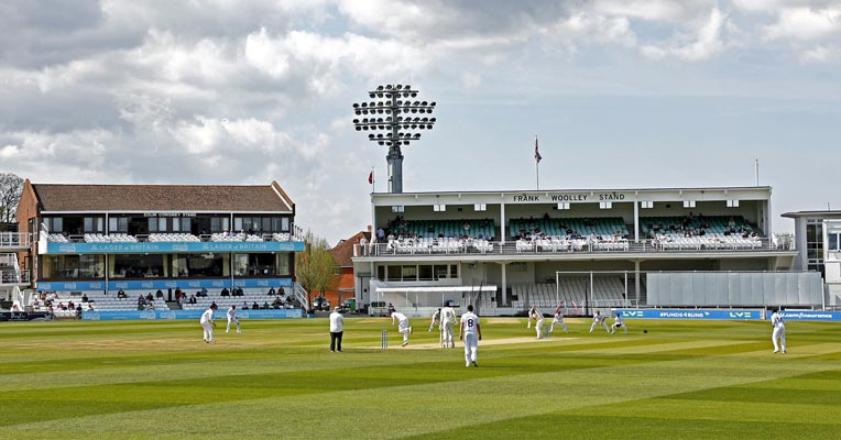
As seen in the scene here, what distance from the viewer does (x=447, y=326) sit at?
123 ft

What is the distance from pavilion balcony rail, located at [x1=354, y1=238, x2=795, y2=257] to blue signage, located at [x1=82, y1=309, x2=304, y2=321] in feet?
29.4

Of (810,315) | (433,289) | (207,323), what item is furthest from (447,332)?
(433,289)

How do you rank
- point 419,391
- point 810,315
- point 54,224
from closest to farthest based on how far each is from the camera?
point 419,391 < point 810,315 < point 54,224

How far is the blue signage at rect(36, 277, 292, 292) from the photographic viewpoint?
8406 cm

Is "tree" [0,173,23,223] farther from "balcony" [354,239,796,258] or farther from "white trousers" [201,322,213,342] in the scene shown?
"white trousers" [201,322,213,342]

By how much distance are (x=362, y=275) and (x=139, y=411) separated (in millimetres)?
64664

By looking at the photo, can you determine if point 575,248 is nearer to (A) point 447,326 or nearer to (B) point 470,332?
(A) point 447,326

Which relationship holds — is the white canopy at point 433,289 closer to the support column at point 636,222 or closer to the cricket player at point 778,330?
the support column at point 636,222

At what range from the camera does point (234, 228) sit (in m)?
89.3

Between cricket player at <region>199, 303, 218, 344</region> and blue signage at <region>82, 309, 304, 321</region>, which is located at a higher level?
cricket player at <region>199, 303, 218, 344</region>

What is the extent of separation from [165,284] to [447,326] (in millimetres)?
52636

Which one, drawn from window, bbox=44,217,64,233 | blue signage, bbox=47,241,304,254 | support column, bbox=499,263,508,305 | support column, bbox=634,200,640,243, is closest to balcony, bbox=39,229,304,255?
blue signage, bbox=47,241,304,254

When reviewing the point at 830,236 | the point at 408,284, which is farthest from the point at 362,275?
the point at 830,236

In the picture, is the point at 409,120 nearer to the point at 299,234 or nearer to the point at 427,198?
the point at 427,198
